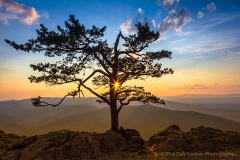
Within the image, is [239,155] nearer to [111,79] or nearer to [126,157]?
[126,157]

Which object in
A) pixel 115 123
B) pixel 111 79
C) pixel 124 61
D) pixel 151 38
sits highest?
pixel 151 38

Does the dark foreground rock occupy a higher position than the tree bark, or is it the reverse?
the tree bark

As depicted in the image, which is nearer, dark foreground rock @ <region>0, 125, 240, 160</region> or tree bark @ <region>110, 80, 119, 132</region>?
dark foreground rock @ <region>0, 125, 240, 160</region>

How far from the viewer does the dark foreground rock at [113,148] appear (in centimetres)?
879

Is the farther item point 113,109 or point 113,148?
point 113,109

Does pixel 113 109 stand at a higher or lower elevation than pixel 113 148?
higher

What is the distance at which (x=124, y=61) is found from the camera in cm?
1542

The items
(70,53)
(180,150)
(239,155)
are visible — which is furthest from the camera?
(70,53)

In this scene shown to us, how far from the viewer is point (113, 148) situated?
997cm

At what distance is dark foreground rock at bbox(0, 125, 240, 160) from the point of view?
8789 millimetres

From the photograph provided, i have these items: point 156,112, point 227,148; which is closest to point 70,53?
point 227,148

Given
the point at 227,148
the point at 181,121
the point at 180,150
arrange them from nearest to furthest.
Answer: the point at 180,150 → the point at 227,148 → the point at 181,121

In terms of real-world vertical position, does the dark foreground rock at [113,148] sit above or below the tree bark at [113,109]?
below

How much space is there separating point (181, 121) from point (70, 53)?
55.9 metres
